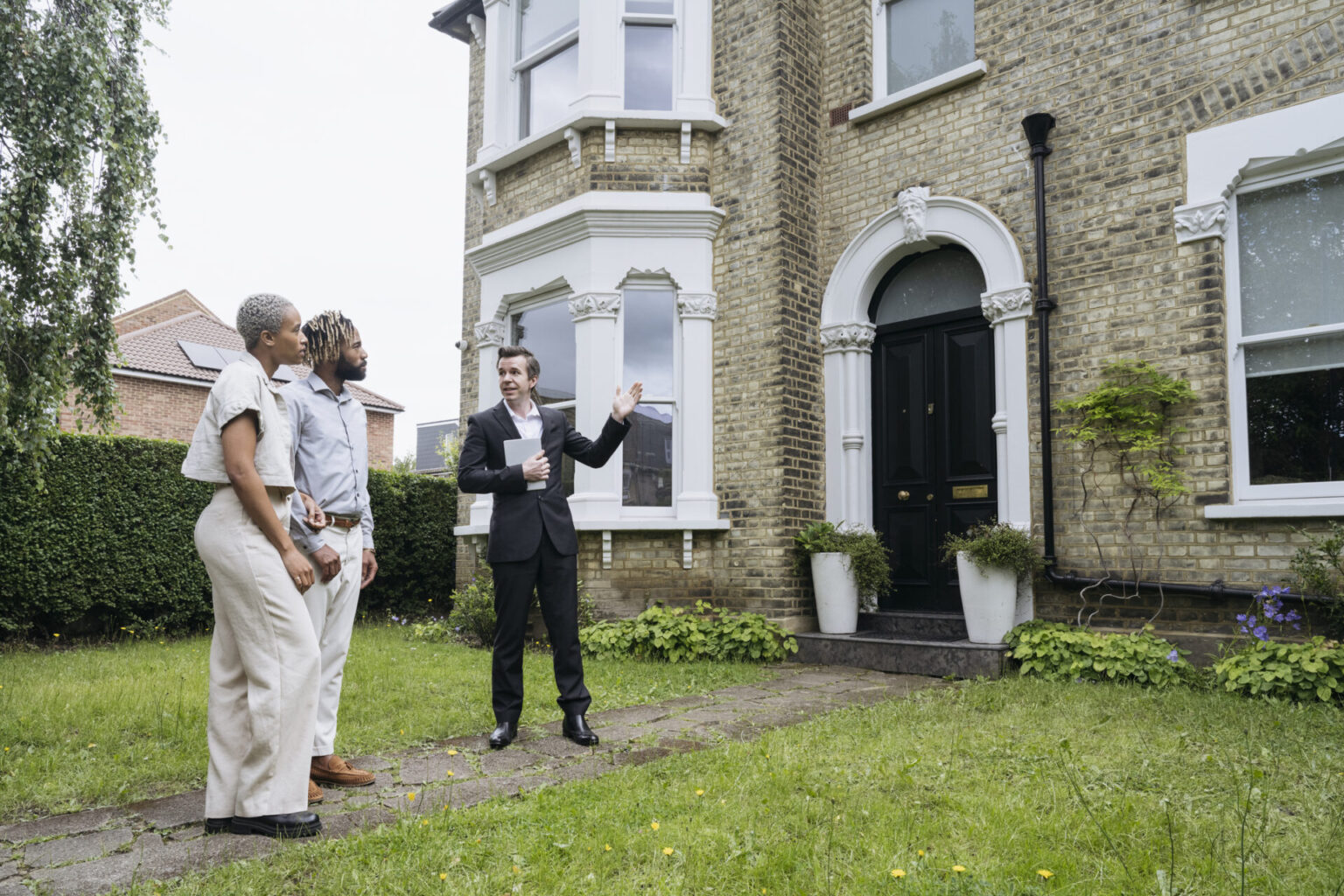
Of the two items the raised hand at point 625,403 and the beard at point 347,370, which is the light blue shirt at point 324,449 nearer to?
the beard at point 347,370

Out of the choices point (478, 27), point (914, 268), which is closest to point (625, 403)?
point (914, 268)

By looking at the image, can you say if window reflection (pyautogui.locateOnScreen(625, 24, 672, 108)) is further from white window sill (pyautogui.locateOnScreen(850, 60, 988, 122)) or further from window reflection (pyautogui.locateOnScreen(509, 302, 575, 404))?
window reflection (pyautogui.locateOnScreen(509, 302, 575, 404))


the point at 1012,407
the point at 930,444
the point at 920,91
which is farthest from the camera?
the point at 930,444

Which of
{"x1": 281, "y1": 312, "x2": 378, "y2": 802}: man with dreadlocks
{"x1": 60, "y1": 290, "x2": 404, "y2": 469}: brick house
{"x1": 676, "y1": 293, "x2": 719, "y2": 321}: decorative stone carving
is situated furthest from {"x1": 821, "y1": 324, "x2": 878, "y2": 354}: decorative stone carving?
{"x1": 60, "y1": 290, "x2": 404, "y2": 469}: brick house

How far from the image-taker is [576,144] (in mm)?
8625

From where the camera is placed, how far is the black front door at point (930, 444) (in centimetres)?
747

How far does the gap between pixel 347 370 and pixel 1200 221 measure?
558 cm

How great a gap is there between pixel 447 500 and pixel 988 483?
26.1ft

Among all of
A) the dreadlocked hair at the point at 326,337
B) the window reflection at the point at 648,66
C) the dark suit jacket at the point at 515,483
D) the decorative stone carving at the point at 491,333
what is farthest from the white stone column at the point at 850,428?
the dreadlocked hair at the point at 326,337

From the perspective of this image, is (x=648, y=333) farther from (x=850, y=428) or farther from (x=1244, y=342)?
(x=1244, y=342)

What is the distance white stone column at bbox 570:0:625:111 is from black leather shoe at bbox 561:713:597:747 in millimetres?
6047

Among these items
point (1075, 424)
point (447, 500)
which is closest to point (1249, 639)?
point (1075, 424)

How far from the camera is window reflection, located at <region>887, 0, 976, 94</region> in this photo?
7.80 meters

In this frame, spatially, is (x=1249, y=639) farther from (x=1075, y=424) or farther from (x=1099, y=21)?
(x=1099, y=21)
